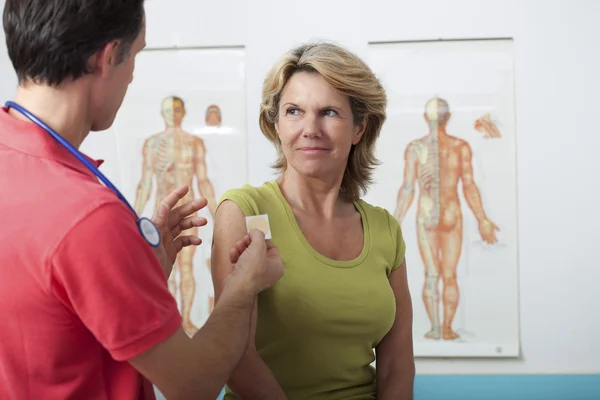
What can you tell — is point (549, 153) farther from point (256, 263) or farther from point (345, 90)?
point (256, 263)

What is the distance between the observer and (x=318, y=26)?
2.69 meters

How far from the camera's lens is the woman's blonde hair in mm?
1513

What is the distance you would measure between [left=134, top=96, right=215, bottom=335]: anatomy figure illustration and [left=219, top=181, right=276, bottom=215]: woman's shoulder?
1.27 metres

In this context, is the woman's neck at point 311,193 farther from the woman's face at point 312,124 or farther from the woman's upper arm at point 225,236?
the woman's upper arm at point 225,236

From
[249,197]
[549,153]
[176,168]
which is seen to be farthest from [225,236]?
[549,153]

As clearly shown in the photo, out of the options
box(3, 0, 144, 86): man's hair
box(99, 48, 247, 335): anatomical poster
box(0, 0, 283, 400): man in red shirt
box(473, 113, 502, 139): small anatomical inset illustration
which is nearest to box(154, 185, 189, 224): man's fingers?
box(0, 0, 283, 400): man in red shirt

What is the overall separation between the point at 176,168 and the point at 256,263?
1.76 metres

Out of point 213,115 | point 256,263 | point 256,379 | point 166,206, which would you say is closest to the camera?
point 256,263

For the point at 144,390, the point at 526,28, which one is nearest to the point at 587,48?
the point at 526,28

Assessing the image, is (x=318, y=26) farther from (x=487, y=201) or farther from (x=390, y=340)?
(x=390, y=340)

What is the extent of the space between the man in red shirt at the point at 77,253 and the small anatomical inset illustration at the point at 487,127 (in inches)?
77.4

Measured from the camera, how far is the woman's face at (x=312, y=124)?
4.97ft

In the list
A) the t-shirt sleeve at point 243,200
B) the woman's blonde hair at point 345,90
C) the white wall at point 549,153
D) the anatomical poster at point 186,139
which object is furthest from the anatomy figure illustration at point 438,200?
the t-shirt sleeve at point 243,200

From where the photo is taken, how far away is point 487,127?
2666 millimetres
